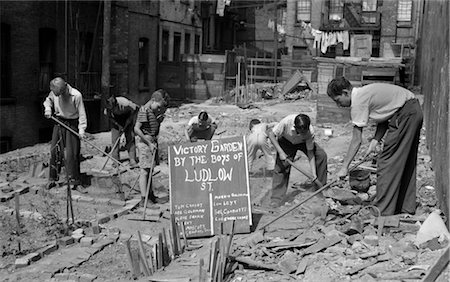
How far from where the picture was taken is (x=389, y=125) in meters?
7.02

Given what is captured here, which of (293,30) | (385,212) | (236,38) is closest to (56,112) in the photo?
(385,212)

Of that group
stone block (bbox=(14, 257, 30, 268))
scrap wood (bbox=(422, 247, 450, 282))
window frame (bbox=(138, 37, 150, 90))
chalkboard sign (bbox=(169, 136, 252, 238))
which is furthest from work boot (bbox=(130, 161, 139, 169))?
window frame (bbox=(138, 37, 150, 90))

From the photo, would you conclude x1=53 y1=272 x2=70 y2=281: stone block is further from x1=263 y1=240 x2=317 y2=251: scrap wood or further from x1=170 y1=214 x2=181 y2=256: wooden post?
x1=263 y1=240 x2=317 y2=251: scrap wood

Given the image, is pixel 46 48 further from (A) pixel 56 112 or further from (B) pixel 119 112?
(A) pixel 56 112

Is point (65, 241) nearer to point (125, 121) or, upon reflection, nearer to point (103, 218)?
point (103, 218)

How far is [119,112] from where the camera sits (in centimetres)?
1280

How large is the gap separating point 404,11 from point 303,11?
653cm

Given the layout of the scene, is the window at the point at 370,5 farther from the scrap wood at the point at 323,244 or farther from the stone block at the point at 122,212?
the scrap wood at the point at 323,244

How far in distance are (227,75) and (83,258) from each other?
2321 centimetres

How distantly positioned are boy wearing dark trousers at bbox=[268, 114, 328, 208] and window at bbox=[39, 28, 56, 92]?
11.7m

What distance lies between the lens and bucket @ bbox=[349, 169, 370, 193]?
8727 millimetres

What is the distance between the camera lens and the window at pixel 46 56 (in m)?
19.0

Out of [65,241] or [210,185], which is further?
[210,185]

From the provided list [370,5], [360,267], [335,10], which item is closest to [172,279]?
[360,267]
